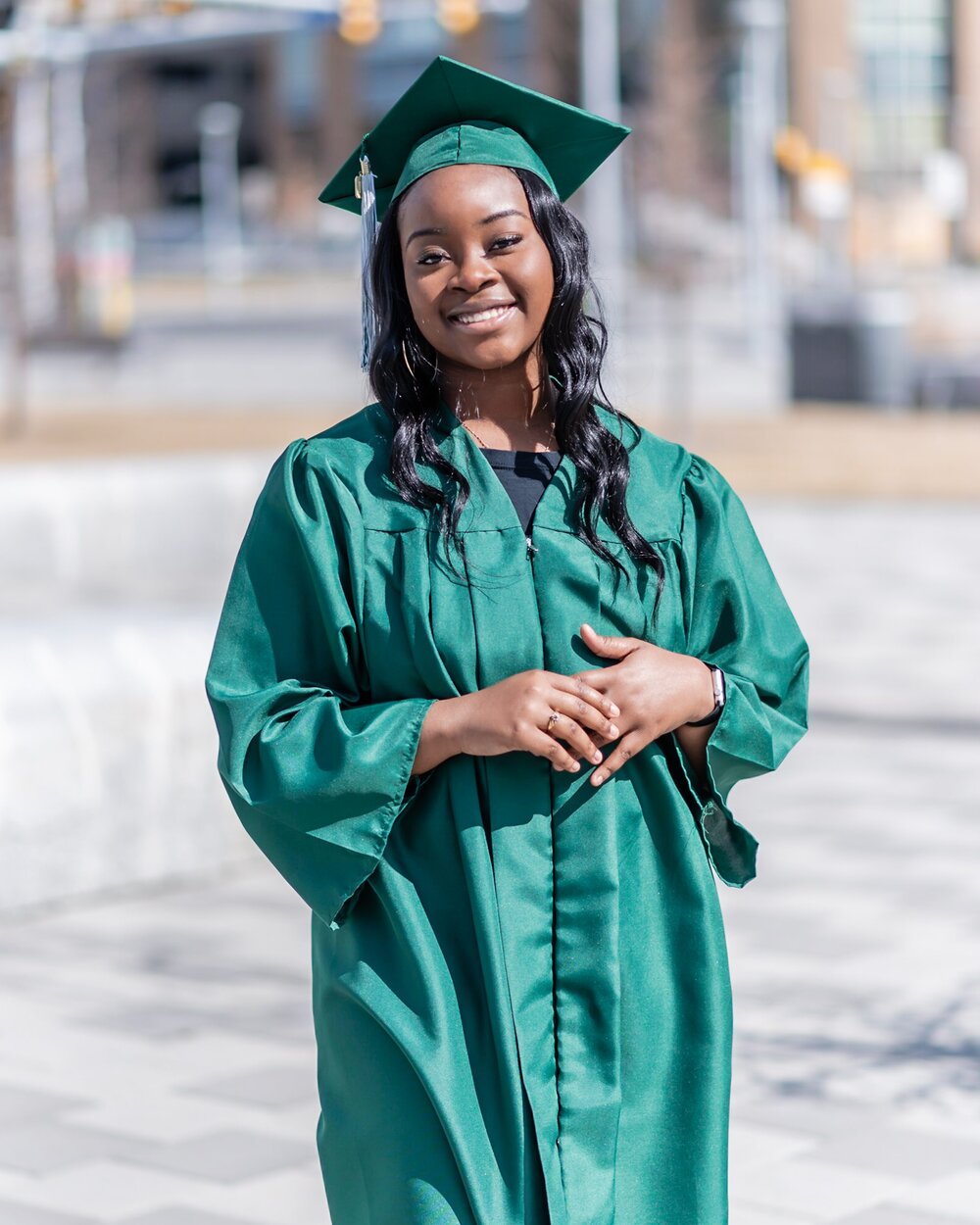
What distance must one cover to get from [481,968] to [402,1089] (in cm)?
17

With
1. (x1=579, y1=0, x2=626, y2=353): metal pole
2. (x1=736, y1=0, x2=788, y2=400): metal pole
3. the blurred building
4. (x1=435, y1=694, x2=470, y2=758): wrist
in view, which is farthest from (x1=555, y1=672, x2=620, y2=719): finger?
the blurred building

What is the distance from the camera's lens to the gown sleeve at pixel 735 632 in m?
2.70

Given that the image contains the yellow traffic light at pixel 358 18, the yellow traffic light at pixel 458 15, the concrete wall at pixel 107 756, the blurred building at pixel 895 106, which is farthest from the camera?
the blurred building at pixel 895 106

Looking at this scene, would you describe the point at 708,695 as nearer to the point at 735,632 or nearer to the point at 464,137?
the point at 735,632

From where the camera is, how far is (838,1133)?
4684mm

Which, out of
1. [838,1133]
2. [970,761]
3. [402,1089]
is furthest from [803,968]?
[402,1089]

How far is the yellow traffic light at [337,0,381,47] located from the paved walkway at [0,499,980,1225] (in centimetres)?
1240

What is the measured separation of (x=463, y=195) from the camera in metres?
2.62

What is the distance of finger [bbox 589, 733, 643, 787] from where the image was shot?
2559 mm

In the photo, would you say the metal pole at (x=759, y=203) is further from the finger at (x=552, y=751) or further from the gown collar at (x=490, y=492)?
the finger at (x=552, y=751)

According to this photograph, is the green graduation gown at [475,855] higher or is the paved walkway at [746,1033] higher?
the green graduation gown at [475,855]

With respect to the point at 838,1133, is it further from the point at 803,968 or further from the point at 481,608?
the point at 481,608

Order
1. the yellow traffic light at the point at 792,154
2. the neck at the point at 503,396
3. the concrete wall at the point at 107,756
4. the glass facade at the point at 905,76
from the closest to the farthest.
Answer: the neck at the point at 503,396, the concrete wall at the point at 107,756, the yellow traffic light at the point at 792,154, the glass facade at the point at 905,76

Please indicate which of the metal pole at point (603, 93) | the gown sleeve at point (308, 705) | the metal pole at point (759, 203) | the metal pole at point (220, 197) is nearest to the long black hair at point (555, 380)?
the gown sleeve at point (308, 705)
